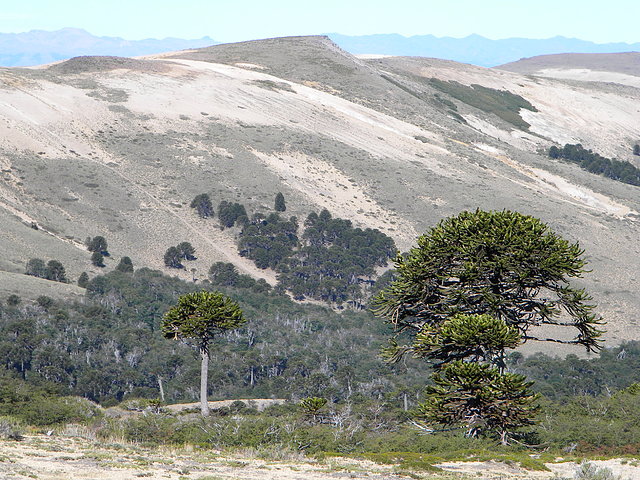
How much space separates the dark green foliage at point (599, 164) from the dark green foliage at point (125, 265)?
8770cm

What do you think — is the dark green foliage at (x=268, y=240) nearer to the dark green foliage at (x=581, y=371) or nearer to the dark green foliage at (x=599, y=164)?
the dark green foliage at (x=581, y=371)

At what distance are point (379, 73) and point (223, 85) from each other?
4527cm

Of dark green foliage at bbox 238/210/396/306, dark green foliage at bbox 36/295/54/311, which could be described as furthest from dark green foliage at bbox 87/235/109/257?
dark green foliage at bbox 36/295/54/311

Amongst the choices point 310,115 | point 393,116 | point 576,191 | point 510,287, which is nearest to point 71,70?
point 310,115

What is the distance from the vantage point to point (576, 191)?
124 m

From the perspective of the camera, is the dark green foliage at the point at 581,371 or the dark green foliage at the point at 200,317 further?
the dark green foliage at the point at 581,371

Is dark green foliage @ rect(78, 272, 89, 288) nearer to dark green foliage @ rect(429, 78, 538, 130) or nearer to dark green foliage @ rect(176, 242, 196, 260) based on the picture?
dark green foliage @ rect(176, 242, 196, 260)

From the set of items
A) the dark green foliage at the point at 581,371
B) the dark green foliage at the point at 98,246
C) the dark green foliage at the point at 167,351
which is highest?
the dark green foliage at the point at 98,246

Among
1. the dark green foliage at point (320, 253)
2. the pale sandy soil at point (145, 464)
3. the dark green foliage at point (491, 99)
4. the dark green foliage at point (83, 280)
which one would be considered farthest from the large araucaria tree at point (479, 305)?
the dark green foliage at point (491, 99)

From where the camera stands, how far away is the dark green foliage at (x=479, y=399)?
2895 centimetres

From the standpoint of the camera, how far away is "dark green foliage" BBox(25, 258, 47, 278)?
80.2m

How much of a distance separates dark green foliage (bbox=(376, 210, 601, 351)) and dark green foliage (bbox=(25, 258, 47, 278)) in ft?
173

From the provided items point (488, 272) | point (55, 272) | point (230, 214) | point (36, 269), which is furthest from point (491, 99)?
point (488, 272)

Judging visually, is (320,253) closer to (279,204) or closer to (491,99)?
(279,204)
